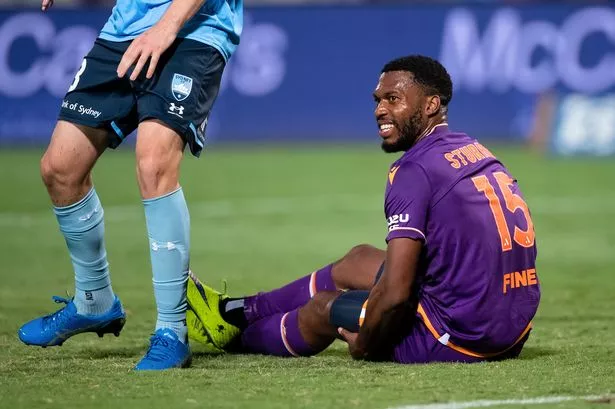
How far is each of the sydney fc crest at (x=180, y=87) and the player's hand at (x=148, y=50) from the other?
10 cm

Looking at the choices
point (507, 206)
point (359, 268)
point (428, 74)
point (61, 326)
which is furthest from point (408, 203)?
point (61, 326)

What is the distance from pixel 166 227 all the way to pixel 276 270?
139 inches

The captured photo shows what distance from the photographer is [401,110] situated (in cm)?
513

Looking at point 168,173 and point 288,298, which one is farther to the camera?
point 288,298

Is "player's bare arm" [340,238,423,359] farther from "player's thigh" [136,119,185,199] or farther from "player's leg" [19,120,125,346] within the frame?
"player's leg" [19,120,125,346]

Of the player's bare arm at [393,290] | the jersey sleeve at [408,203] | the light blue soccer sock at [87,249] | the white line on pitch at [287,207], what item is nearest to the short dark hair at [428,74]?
the jersey sleeve at [408,203]

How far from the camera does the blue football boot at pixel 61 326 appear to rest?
548cm

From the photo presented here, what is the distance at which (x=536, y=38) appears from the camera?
59.3 feet

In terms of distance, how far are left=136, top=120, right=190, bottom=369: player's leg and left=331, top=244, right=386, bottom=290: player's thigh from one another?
83 centimetres

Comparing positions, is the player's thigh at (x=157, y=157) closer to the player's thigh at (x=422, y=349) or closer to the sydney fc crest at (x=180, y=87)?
the sydney fc crest at (x=180, y=87)

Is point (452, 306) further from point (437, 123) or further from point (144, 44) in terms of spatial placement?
point (144, 44)

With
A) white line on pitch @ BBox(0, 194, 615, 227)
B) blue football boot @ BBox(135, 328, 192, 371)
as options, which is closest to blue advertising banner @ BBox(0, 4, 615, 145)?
white line on pitch @ BBox(0, 194, 615, 227)

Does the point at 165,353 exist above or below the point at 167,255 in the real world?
below

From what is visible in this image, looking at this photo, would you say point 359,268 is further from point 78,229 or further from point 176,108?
point 78,229
